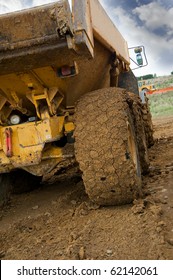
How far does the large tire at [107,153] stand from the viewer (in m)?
3.15

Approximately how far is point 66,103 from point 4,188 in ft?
4.08

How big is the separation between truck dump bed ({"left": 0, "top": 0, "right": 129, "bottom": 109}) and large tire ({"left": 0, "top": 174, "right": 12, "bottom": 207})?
3.96ft

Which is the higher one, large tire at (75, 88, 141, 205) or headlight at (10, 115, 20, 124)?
headlight at (10, 115, 20, 124)

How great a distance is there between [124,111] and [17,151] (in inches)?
42.2

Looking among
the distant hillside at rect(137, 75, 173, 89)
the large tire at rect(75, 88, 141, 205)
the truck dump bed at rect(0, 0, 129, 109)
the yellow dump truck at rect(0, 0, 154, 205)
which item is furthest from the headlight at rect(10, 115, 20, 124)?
the distant hillside at rect(137, 75, 173, 89)

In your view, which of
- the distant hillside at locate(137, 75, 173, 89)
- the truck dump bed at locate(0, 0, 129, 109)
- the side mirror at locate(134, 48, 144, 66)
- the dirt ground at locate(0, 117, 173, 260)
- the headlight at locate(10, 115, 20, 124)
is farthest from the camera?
the distant hillside at locate(137, 75, 173, 89)

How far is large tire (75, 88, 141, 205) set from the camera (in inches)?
124

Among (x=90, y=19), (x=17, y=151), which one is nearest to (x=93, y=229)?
(x=17, y=151)

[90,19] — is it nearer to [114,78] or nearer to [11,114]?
[11,114]

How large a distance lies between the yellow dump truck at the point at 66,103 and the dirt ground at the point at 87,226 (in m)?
0.20

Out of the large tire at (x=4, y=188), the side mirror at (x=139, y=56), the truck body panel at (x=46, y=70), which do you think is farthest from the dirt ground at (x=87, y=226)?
the side mirror at (x=139, y=56)

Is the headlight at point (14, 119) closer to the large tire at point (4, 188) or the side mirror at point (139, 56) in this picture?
the large tire at point (4, 188)

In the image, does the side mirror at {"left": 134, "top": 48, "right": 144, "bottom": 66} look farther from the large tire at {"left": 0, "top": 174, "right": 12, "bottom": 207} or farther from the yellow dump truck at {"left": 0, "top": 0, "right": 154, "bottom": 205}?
the large tire at {"left": 0, "top": 174, "right": 12, "bottom": 207}

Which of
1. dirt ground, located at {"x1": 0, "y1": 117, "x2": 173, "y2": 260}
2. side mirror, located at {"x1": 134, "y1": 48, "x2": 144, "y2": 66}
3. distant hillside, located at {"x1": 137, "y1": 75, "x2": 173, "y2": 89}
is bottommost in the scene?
dirt ground, located at {"x1": 0, "y1": 117, "x2": 173, "y2": 260}
